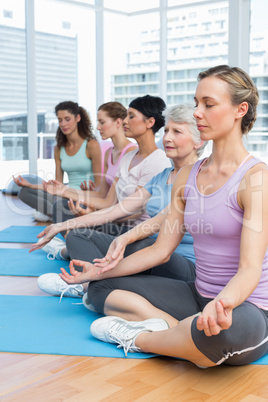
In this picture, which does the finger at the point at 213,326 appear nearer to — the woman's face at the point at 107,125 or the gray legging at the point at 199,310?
the gray legging at the point at 199,310

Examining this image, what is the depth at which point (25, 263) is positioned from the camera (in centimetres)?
284

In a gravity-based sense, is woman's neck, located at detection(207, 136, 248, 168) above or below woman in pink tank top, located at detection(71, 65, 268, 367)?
above

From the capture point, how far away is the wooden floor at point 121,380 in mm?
1344

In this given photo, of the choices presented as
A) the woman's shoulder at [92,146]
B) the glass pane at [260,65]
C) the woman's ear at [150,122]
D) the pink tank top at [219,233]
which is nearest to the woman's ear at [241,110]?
the pink tank top at [219,233]

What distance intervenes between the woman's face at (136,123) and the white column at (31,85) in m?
3.65

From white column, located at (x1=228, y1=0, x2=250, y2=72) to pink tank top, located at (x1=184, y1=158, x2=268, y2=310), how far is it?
4.48 metres

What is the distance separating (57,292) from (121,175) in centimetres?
76

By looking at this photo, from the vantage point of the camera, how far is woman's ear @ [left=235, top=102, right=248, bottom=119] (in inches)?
56.8

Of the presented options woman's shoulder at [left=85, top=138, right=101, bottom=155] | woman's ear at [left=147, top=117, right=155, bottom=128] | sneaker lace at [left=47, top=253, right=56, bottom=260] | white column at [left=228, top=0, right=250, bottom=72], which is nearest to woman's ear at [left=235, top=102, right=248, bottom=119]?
woman's ear at [left=147, top=117, right=155, bottom=128]

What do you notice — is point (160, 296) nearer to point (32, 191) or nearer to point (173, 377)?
point (173, 377)

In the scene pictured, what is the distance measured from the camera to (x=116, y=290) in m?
1.76

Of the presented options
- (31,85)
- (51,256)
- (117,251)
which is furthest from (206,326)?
(31,85)

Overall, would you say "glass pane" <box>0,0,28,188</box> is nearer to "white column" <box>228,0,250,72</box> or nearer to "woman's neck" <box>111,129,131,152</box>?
"white column" <box>228,0,250,72</box>

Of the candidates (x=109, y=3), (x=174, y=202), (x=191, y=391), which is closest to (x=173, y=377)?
(x=191, y=391)
